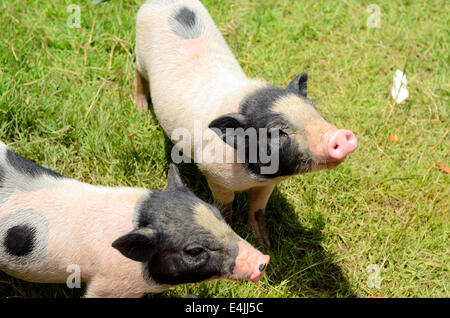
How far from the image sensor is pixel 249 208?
4.03 m

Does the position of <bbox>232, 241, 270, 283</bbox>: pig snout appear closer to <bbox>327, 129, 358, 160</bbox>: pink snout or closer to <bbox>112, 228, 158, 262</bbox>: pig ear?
<bbox>112, 228, 158, 262</bbox>: pig ear

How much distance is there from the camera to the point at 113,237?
2.88 m

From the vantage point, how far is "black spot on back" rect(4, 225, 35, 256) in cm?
290

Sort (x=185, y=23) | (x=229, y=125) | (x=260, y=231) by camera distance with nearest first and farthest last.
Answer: (x=229, y=125) → (x=185, y=23) → (x=260, y=231)

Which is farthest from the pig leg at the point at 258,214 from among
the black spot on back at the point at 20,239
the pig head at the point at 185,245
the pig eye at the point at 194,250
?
the black spot on back at the point at 20,239

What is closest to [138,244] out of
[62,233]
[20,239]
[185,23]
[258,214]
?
[62,233]

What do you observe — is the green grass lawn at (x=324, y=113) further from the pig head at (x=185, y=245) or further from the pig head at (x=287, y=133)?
the pig head at (x=287, y=133)

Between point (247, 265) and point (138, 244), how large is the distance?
637 mm

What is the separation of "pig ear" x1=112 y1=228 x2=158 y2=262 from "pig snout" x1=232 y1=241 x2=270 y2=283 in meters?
0.49

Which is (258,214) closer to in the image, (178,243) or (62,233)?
(178,243)

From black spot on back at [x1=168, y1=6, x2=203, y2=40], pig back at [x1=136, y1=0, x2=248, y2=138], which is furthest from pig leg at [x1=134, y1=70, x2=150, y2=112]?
black spot on back at [x1=168, y1=6, x2=203, y2=40]

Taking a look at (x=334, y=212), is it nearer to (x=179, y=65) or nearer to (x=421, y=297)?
(x=421, y=297)

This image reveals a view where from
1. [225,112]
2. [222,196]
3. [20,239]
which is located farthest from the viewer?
[222,196]
